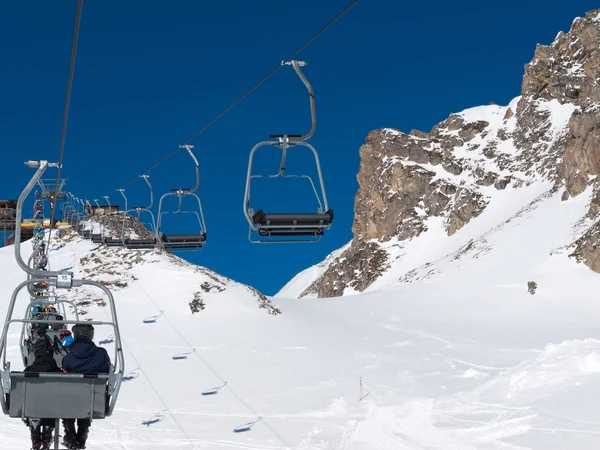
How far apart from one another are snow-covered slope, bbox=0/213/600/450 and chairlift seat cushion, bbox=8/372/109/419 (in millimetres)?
9487

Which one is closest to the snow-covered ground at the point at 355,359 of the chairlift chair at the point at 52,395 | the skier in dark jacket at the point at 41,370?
the skier in dark jacket at the point at 41,370

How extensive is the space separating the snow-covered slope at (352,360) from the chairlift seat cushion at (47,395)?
9487 millimetres

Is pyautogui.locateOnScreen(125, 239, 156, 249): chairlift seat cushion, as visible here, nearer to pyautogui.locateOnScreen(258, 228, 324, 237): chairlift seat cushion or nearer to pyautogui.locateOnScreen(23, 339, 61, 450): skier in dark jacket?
pyautogui.locateOnScreen(258, 228, 324, 237): chairlift seat cushion

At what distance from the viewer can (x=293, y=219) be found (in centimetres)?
1306

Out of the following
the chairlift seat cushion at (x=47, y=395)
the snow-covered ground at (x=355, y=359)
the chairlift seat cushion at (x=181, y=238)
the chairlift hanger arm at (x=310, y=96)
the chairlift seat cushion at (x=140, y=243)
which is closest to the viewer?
the chairlift seat cushion at (x=47, y=395)

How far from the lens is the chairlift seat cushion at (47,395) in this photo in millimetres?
9000

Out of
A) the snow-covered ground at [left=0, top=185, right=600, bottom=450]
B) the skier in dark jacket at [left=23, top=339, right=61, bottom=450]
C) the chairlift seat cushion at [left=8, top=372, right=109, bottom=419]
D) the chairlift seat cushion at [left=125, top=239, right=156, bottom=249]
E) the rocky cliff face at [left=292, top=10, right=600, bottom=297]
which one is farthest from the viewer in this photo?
the rocky cliff face at [left=292, top=10, right=600, bottom=297]

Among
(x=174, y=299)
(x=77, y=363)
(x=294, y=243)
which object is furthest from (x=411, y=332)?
(x=77, y=363)

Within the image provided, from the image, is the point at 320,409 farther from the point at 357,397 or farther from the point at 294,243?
the point at 294,243

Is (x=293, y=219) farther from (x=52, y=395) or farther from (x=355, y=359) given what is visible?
(x=355, y=359)

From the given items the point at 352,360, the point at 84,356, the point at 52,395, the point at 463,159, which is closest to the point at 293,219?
the point at 84,356

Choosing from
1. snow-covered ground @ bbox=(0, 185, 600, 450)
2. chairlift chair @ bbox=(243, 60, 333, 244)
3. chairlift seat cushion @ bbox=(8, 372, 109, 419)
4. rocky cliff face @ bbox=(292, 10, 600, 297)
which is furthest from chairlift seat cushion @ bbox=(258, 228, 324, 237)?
rocky cliff face @ bbox=(292, 10, 600, 297)

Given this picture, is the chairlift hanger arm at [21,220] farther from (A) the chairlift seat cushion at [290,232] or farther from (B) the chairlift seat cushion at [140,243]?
(B) the chairlift seat cushion at [140,243]

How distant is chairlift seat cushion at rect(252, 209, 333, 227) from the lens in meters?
12.9
